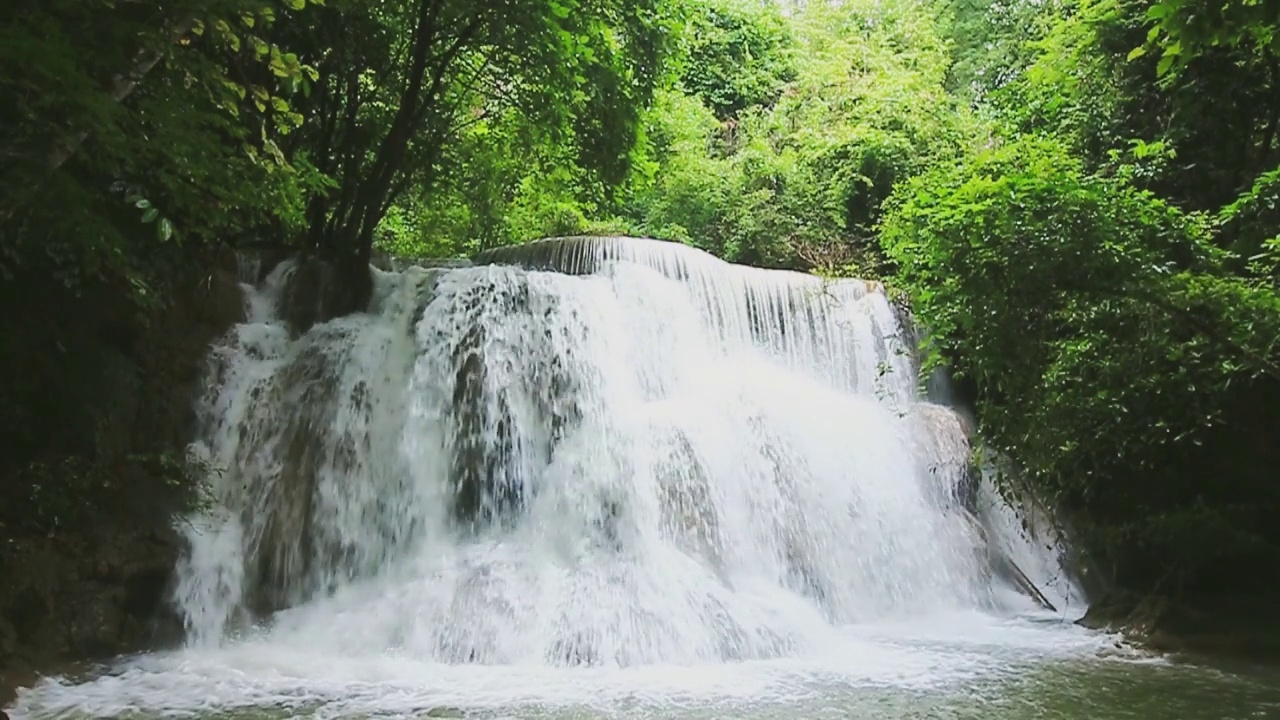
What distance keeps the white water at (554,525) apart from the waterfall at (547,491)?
0.02 m

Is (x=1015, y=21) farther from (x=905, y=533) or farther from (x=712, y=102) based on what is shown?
(x=905, y=533)

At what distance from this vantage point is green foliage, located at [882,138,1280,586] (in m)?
5.48

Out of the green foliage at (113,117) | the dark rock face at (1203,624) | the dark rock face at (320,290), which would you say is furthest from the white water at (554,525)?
the green foliage at (113,117)

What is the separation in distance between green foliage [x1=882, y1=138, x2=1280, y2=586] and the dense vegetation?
24 millimetres

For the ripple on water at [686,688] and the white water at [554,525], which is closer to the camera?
the ripple on water at [686,688]

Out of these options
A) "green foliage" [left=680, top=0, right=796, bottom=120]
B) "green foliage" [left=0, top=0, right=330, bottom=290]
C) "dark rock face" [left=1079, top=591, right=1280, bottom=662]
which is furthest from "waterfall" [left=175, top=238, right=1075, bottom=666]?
"green foliage" [left=680, top=0, right=796, bottom=120]

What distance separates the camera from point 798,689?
533 cm

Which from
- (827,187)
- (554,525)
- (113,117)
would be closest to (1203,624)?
(554,525)

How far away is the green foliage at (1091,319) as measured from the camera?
548cm

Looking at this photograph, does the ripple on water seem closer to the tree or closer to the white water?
the white water

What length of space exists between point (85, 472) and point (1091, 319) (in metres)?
7.52

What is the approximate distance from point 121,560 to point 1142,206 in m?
7.88

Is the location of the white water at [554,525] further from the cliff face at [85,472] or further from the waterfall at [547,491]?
the cliff face at [85,472]

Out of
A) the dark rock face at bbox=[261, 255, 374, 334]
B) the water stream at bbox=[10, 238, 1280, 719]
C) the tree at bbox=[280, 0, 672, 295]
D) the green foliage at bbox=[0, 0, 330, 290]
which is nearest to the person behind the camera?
the green foliage at bbox=[0, 0, 330, 290]
